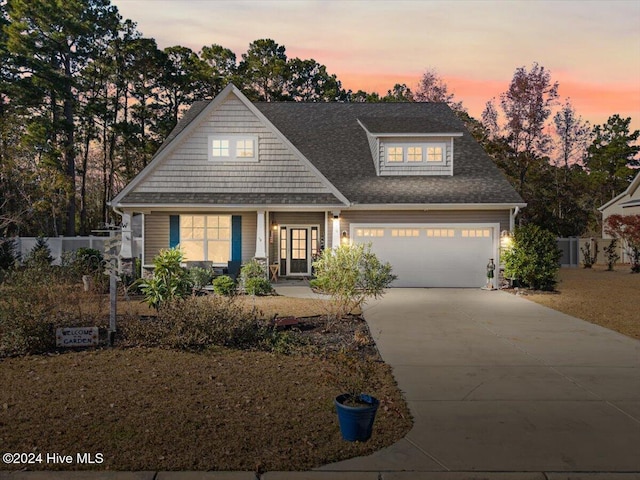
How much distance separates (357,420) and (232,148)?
14252 mm

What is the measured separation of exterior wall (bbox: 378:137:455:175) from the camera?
19234 millimetres

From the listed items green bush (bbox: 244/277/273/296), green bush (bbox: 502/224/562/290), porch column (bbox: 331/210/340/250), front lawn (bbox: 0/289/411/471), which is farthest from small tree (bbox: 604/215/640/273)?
front lawn (bbox: 0/289/411/471)

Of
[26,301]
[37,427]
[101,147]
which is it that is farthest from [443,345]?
[101,147]

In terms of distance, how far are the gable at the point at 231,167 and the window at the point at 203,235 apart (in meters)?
1.23

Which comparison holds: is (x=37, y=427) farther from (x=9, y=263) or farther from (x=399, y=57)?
(x=399, y=57)

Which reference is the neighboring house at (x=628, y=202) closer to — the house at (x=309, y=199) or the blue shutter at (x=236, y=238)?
the house at (x=309, y=199)

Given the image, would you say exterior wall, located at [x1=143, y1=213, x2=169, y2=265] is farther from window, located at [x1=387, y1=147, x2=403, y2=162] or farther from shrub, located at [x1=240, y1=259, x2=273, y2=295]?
window, located at [x1=387, y1=147, x2=403, y2=162]

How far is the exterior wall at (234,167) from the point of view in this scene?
17.5 m

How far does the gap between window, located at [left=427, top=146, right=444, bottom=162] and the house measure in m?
0.04

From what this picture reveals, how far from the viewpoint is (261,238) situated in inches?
685

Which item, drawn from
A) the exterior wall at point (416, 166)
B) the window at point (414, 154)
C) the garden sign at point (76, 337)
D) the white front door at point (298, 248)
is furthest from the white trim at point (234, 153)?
the garden sign at point (76, 337)

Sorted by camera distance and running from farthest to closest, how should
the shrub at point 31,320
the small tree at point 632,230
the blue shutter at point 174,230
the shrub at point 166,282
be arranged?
1. the small tree at point 632,230
2. the blue shutter at point 174,230
3. the shrub at point 166,282
4. the shrub at point 31,320

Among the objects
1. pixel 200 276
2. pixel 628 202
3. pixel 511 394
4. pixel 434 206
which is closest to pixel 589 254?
pixel 628 202

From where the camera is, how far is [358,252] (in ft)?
36.1
